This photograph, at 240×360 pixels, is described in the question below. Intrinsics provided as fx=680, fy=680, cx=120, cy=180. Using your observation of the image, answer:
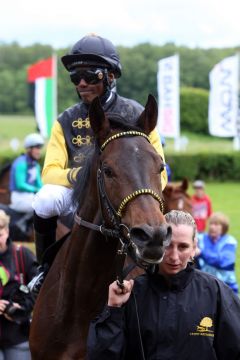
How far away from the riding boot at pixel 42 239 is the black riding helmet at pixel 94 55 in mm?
996

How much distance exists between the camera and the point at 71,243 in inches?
156

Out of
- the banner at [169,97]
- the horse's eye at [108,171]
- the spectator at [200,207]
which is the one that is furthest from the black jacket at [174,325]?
the banner at [169,97]

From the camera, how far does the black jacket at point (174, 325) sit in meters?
3.09

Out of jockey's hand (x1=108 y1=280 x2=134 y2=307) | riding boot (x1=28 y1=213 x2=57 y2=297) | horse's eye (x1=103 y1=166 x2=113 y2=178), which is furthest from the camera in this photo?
riding boot (x1=28 y1=213 x2=57 y2=297)

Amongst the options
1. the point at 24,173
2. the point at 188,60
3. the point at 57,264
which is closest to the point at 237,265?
the point at 24,173

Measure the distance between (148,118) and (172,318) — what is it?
1.10 metres

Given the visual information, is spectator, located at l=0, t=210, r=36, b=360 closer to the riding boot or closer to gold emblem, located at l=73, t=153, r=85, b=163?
the riding boot

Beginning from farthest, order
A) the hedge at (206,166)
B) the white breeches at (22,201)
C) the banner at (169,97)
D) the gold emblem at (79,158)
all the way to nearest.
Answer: the hedge at (206,166) → the banner at (169,97) → the white breeches at (22,201) → the gold emblem at (79,158)

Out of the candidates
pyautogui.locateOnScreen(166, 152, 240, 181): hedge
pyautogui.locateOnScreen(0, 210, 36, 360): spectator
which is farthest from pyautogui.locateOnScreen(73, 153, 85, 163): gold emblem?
pyautogui.locateOnScreen(166, 152, 240, 181): hedge

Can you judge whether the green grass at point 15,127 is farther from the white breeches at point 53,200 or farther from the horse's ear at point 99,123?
the horse's ear at point 99,123

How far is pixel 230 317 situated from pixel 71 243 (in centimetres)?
120

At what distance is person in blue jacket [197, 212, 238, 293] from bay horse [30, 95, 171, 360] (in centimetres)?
409

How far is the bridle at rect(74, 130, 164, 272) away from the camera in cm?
314

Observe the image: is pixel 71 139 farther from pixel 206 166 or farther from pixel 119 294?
pixel 206 166
